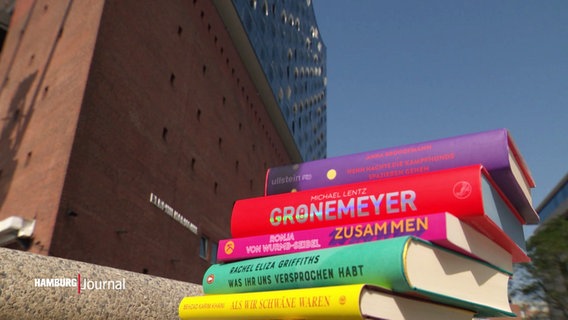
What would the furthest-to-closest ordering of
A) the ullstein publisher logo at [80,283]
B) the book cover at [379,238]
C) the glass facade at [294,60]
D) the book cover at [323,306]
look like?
the glass facade at [294,60], the ullstein publisher logo at [80,283], the book cover at [379,238], the book cover at [323,306]

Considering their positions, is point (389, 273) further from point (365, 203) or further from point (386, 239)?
point (365, 203)

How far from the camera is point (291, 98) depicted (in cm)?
3294

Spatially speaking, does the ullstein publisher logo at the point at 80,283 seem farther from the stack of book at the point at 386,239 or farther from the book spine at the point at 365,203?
the book spine at the point at 365,203

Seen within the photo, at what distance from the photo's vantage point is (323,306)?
58.5 inches

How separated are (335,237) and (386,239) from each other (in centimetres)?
28

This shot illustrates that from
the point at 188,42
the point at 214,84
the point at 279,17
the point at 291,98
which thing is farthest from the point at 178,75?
the point at 291,98

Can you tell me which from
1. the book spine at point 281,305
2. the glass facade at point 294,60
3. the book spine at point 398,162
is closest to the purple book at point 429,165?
the book spine at point 398,162

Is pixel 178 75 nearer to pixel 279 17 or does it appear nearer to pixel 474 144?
pixel 279 17

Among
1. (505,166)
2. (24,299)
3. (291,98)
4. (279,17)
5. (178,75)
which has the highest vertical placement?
(279,17)

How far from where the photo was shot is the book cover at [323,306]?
1409 millimetres

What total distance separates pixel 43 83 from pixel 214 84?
8.25 meters

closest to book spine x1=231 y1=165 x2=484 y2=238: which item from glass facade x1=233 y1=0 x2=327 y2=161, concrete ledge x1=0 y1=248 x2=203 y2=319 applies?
concrete ledge x1=0 y1=248 x2=203 y2=319

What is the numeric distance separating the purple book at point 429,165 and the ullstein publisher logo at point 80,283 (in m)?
0.89

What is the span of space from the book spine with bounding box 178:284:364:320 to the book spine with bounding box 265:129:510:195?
0.68 metres
